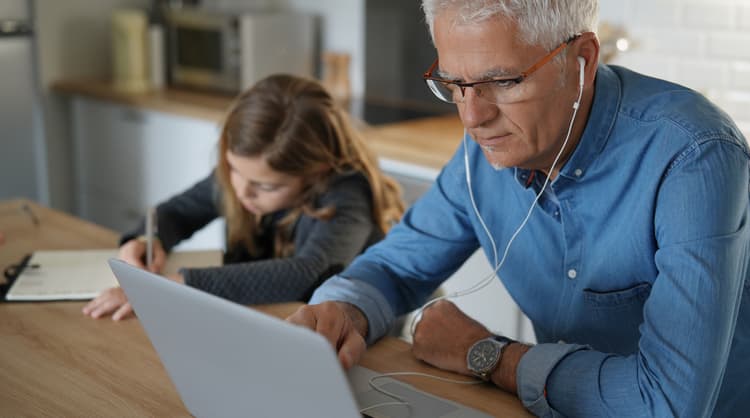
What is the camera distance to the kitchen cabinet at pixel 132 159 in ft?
11.5

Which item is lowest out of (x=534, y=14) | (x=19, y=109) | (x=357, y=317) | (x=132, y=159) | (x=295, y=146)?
(x=132, y=159)

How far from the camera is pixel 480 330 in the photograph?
1424 millimetres

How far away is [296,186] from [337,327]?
671 mm

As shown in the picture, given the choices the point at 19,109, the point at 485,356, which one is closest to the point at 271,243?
the point at 485,356

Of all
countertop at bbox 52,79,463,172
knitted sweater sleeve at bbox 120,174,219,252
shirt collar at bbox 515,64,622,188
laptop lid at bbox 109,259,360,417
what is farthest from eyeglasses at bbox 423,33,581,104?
countertop at bbox 52,79,463,172

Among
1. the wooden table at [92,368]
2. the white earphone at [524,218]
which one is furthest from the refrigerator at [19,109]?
the white earphone at [524,218]

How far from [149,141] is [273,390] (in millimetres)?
2778

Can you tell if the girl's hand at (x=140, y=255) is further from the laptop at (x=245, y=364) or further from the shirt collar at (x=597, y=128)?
the shirt collar at (x=597, y=128)

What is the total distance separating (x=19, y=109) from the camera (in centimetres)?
383

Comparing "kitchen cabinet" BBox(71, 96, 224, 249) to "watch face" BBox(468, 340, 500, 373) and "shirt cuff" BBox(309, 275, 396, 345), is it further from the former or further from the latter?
"watch face" BBox(468, 340, 500, 373)

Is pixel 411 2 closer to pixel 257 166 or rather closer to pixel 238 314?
pixel 257 166

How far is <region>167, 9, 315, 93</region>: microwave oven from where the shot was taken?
3611mm

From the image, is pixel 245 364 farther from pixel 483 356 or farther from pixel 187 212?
pixel 187 212

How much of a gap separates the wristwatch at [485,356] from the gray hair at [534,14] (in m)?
0.40
